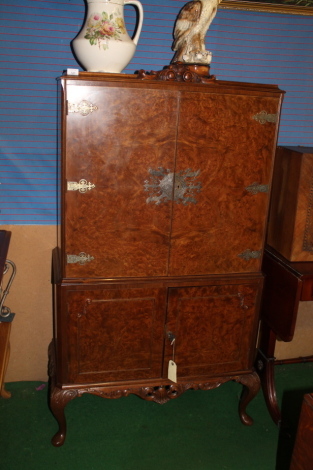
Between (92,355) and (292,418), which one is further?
(292,418)

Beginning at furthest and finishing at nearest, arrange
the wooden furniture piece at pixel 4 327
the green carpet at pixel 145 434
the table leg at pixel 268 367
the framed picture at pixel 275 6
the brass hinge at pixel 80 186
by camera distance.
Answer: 1. the table leg at pixel 268 367
2. the framed picture at pixel 275 6
3. the green carpet at pixel 145 434
4. the wooden furniture piece at pixel 4 327
5. the brass hinge at pixel 80 186

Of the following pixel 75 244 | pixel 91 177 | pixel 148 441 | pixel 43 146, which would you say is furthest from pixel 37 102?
pixel 148 441

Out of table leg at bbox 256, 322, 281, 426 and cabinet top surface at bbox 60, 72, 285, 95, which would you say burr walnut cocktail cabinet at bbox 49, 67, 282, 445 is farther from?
table leg at bbox 256, 322, 281, 426

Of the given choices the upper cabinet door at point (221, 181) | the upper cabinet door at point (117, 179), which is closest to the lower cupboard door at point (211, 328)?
the upper cabinet door at point (221, 181)

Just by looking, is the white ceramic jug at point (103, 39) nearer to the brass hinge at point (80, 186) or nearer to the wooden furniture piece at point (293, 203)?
the brass hinge at point (80, 186)

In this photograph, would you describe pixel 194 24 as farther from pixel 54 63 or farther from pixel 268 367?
pixel 268 367

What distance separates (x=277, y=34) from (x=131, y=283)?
1.58m

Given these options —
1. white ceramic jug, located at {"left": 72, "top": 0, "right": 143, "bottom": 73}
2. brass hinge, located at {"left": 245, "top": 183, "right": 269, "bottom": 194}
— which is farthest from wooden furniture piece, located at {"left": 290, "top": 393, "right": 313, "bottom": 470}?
white ceramic jug, located at {"left": 72, "top": 0, "right": 143, "bottom": 73}

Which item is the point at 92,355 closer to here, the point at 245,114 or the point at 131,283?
the point at 131,283

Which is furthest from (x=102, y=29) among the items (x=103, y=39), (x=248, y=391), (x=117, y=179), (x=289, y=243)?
(x=248, y=391)

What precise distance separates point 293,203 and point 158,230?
71 centimetres

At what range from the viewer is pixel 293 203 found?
2180 mm

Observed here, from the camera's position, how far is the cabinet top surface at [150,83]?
173 centimetres

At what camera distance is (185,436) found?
2.37 metres
